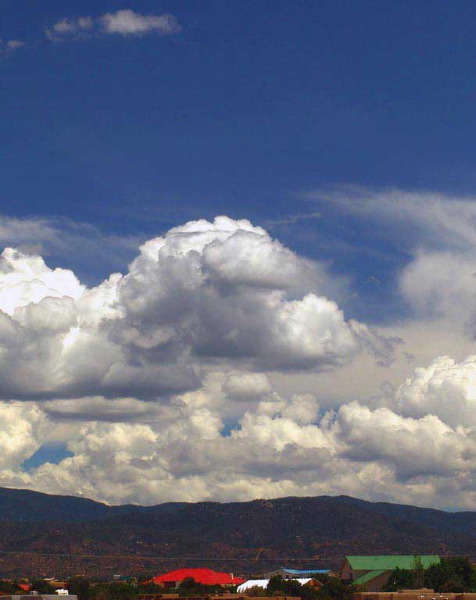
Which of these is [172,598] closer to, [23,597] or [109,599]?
[109,599]

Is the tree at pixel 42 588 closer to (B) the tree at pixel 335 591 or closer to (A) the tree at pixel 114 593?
(A) the tree at pixel 114 593

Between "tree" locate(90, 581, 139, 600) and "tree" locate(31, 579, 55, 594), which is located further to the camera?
"tree" locate(31, 579, 55, 594)

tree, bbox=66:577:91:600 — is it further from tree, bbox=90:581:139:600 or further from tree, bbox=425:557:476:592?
tree, bbox=425:557:476:592

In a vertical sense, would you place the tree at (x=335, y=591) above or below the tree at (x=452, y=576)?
below

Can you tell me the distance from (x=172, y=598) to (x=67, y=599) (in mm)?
24011

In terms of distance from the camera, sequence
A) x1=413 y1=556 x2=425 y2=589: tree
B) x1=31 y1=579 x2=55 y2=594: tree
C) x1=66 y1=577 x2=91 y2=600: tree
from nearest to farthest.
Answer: x1=66 y1=577 x2=91 y2=600: tree → x1=31 y1=579 x2=55 y2=594: tree → x1=413 y1=556 x2=425 y2=589: tree

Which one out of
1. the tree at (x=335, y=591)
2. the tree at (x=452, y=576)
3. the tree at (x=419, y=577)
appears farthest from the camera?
the tree at (x=419, y=577)

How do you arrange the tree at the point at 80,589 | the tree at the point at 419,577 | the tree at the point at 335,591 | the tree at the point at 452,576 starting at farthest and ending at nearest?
the tree at the point at 419,577, the tree at the point at 452,576, the tree at the point at 335,591, the tree at the point at 80,589

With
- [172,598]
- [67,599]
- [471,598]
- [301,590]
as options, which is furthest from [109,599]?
[471,598]

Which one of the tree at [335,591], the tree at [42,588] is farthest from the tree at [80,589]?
the tree at [335,591]

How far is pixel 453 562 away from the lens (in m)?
187

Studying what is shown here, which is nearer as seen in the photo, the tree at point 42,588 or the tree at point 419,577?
the tree at point 42,588

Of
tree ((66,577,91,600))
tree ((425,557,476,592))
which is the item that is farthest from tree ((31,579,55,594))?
tree ((425,557,476,592))

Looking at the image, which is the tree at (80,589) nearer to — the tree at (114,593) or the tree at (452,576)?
the tree at (114,593)
